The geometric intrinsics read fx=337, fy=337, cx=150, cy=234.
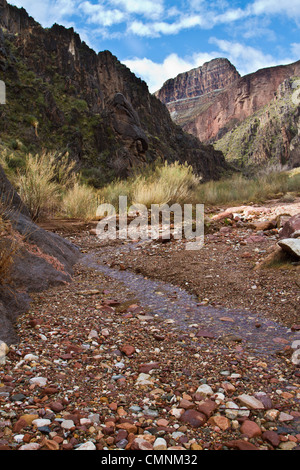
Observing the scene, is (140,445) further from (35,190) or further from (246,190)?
(246,190)

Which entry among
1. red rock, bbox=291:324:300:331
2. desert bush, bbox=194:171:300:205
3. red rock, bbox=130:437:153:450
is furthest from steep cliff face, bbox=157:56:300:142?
red rock, bbox=130:437:153:450

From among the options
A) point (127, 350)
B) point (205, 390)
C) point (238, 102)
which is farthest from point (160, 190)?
point (238, 102)

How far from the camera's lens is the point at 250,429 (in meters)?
1.36

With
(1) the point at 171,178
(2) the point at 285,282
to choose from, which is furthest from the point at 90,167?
(2) the point at 285,282

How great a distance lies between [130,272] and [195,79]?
17143 cm

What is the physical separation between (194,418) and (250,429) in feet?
0.74

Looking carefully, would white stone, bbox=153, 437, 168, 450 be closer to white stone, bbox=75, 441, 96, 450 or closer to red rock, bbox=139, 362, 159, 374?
white stone, bbox=75, 441, 96, 450

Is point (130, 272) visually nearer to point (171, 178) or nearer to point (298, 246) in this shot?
point (298, 246)

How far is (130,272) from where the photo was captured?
416cm

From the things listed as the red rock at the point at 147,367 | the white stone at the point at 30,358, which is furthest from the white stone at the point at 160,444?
the white stone at the point at 30,358

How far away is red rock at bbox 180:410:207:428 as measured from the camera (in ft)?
4.58

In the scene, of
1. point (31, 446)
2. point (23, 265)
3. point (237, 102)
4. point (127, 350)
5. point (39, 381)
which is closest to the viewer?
point (31, 446)

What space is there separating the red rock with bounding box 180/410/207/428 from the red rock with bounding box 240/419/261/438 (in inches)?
6.3

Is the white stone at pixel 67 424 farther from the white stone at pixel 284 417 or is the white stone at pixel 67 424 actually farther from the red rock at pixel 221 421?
the white stone at pixel 284 417
